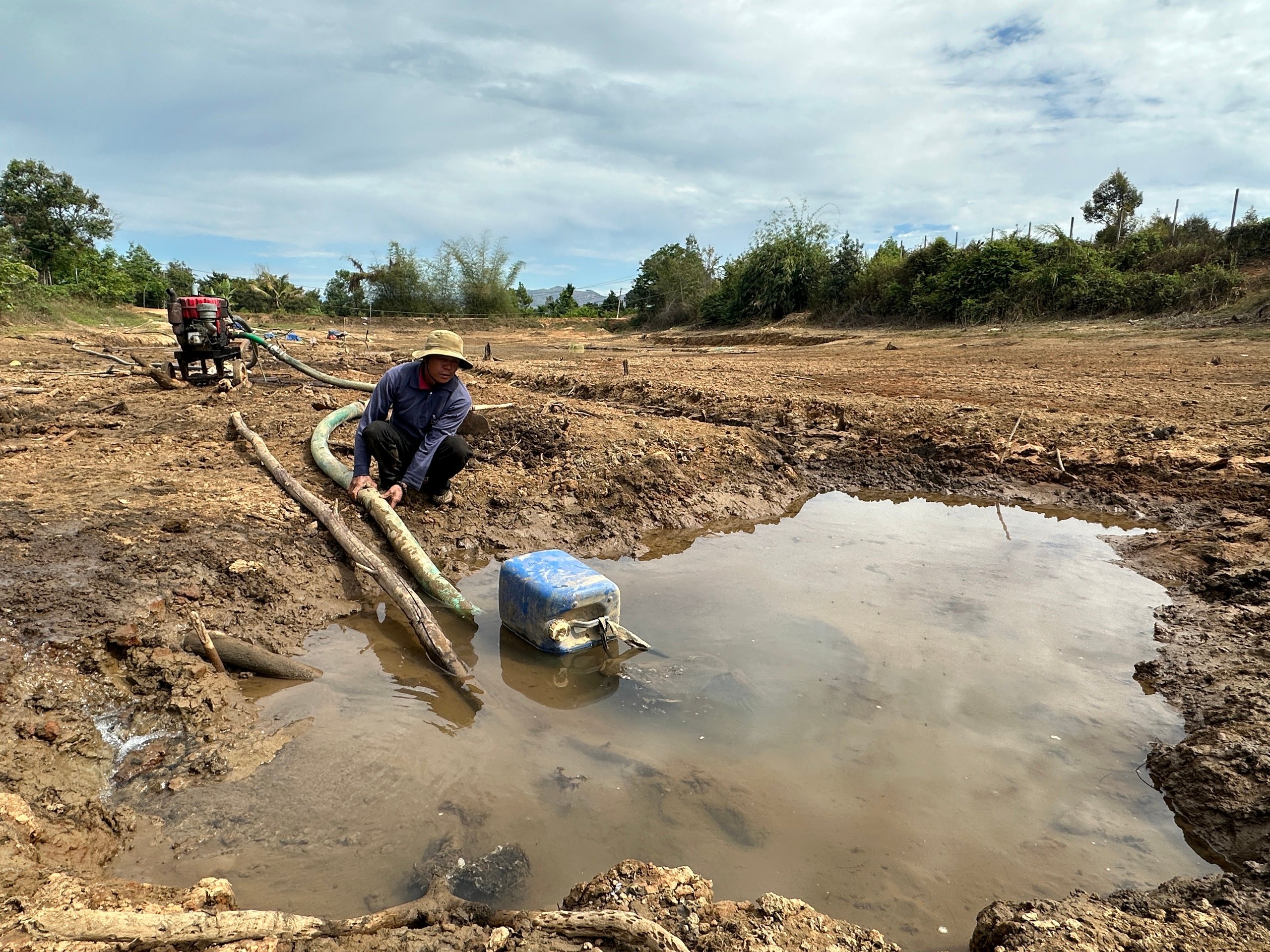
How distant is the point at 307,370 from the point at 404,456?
592 centimetres

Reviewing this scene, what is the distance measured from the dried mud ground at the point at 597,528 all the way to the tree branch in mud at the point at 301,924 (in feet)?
0.12

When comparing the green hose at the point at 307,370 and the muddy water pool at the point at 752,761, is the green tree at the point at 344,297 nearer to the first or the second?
the green hose at the point at 307,370

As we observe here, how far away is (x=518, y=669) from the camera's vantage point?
3586mm

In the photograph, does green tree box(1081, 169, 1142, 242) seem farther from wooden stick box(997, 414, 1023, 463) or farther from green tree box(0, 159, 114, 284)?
green tree box(0, 159, 114, 284)

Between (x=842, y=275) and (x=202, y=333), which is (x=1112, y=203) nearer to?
(x=842, y=275)

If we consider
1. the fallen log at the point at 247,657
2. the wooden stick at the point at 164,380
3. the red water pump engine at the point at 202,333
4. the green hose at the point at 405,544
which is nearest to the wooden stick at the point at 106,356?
the wooden stick at the point at 164,380

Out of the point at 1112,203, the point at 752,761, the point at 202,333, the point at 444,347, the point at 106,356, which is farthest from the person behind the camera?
the point at 1112,203

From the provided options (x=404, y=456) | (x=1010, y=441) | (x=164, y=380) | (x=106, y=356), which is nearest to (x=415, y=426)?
(x=404, y=456)

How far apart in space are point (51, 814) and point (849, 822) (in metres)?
2.77

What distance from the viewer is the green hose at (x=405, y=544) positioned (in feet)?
13.2

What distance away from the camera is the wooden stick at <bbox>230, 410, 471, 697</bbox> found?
347 cm

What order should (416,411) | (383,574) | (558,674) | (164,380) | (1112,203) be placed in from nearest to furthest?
1. (558,674)
2. (383,574)
3. (416,411)
4. (164,380)
5. (1112,203)

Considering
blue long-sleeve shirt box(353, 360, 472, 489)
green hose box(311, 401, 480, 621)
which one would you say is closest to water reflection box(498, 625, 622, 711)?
green hose box(311, 401, 480, 621)

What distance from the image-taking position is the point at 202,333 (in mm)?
8539
